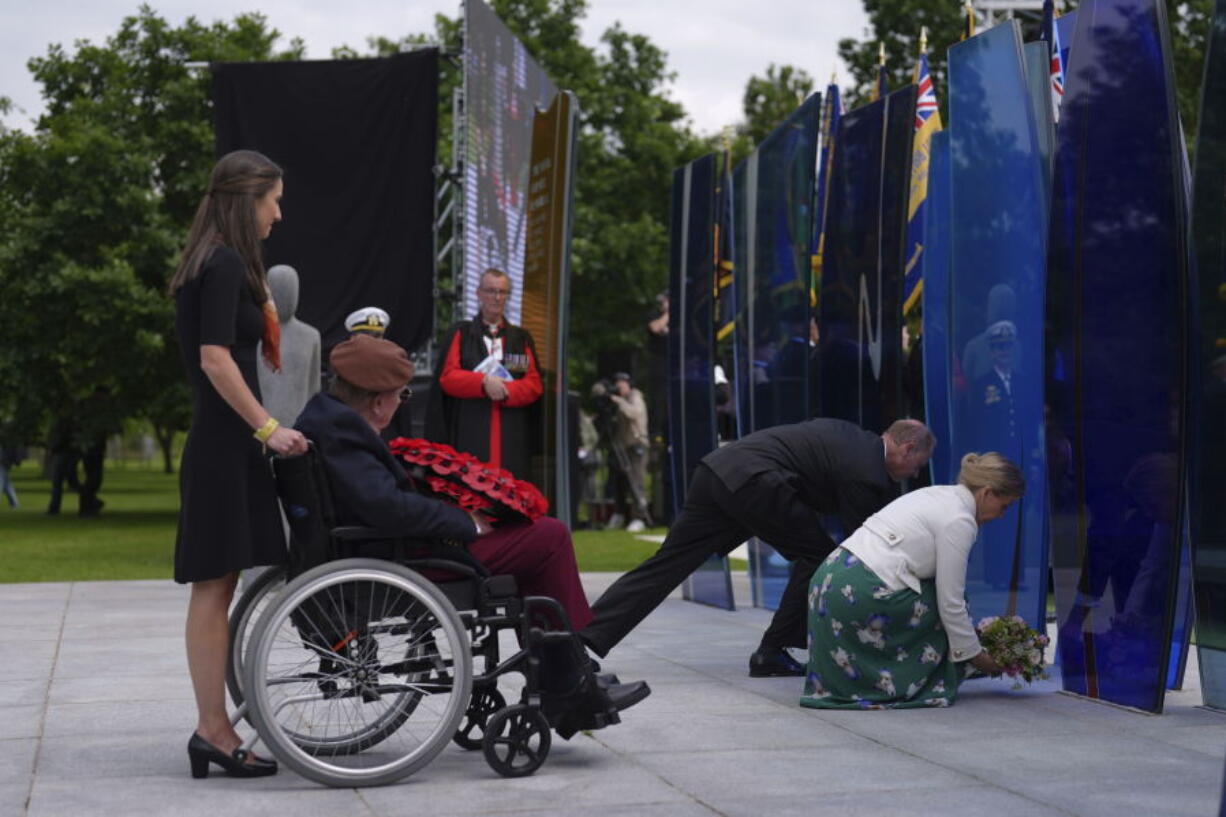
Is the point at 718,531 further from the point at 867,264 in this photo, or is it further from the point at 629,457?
the point at 629,457

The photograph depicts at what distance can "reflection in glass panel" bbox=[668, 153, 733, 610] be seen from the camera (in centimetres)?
982

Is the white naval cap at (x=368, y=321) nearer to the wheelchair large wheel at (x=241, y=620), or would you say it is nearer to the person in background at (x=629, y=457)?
the wheelchair large wheel at (x=241, y=620)

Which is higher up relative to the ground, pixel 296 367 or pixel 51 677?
pixel 296 367

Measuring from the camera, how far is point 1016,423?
6.82m

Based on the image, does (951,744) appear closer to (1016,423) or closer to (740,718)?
(740,718)

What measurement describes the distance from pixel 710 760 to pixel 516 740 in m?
0.61

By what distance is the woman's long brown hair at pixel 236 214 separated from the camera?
4.97 metres

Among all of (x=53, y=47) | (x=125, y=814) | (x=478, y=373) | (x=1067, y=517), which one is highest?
(x=53, y=47)

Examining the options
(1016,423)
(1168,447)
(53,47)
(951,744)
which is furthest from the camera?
(53,47)

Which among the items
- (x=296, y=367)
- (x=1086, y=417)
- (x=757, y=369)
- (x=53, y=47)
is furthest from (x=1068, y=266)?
(x=53, y=47)

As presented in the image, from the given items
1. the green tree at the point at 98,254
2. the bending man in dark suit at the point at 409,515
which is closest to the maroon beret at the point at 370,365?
the bending man in dark suit at the point at 409,515

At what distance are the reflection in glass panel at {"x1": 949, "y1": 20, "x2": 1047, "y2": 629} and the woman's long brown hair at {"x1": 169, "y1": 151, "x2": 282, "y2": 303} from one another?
3.06m

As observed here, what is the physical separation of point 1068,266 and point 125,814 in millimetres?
3664

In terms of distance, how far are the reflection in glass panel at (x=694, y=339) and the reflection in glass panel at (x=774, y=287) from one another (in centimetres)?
17
